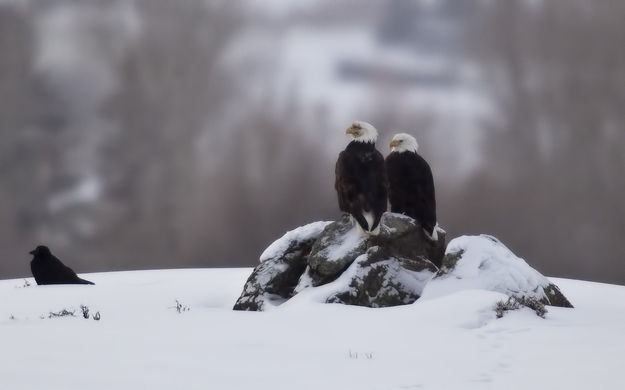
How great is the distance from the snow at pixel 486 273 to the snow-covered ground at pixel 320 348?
23.9 inches

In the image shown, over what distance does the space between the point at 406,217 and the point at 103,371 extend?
21.9 ft

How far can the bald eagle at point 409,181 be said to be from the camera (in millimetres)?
10883

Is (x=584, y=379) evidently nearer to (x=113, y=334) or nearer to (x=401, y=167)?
(x=113, y=334)

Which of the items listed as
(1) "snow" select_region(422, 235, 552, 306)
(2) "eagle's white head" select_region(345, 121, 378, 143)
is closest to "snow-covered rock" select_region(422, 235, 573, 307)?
(1) "snow" select_region(422, 235, 552, 306)

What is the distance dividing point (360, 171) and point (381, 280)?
2.07m

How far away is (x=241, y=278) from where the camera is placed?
14.8 metres

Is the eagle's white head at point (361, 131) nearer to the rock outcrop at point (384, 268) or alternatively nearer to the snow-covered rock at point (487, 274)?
the rock outcrop at point (384, 268)

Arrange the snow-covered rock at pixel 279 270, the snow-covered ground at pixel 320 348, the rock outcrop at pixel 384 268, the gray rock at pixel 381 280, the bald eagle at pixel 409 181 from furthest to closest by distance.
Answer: the bald eagle at pixel 409 181, the snow-covered rock at pixel 279 270, the gray rock at pixel 381 280, the rock outcrop at pixel 384 268, the snow-covered ground at pixel 320 348

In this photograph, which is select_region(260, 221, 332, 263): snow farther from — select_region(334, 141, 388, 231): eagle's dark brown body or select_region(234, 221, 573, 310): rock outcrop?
select_region(334, 141, 388, 231): eagle's dark brown body

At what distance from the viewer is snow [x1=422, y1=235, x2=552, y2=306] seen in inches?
329

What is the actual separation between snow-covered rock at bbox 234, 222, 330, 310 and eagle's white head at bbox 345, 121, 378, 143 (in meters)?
1.68

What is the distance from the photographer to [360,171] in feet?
34.8

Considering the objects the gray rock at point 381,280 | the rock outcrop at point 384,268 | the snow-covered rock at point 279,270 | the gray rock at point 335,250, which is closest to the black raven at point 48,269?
the snow-covered rock at point 279,270

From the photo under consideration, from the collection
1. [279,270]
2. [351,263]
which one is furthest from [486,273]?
[279,270]
